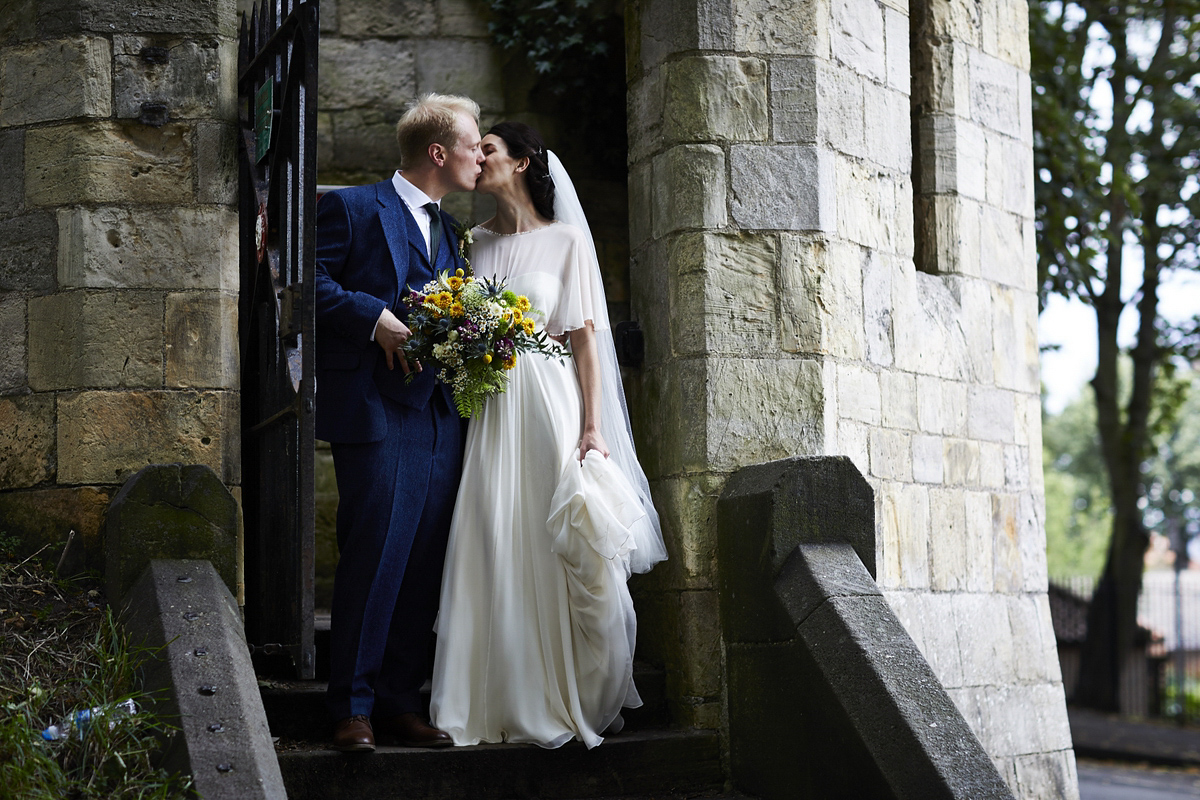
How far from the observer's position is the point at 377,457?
3.85m

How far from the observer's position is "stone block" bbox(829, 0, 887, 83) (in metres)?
4.62

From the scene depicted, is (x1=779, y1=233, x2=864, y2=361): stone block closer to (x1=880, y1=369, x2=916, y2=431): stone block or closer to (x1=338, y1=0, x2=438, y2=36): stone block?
(x1=880, y1=369, x2=916, y2=431): stone block

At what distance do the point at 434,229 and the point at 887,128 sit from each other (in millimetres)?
1850

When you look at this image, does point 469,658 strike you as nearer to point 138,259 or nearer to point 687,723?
point 687,723

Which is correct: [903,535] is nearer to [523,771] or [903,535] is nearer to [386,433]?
[523,771]

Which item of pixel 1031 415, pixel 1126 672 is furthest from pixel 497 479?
pixel 1126 672

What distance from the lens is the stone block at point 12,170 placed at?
4.13 metres

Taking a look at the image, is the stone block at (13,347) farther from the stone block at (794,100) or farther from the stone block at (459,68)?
the stone block at (794,100)

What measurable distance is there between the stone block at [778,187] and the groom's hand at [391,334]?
1321mm

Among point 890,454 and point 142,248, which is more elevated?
point 142,248

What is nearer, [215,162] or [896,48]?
[215,162]

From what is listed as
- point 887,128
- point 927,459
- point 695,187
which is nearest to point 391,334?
point 695,187

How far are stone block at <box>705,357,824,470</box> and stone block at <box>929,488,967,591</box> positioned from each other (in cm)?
91

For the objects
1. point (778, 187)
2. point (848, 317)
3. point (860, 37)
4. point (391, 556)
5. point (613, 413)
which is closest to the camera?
point (391, 556)
